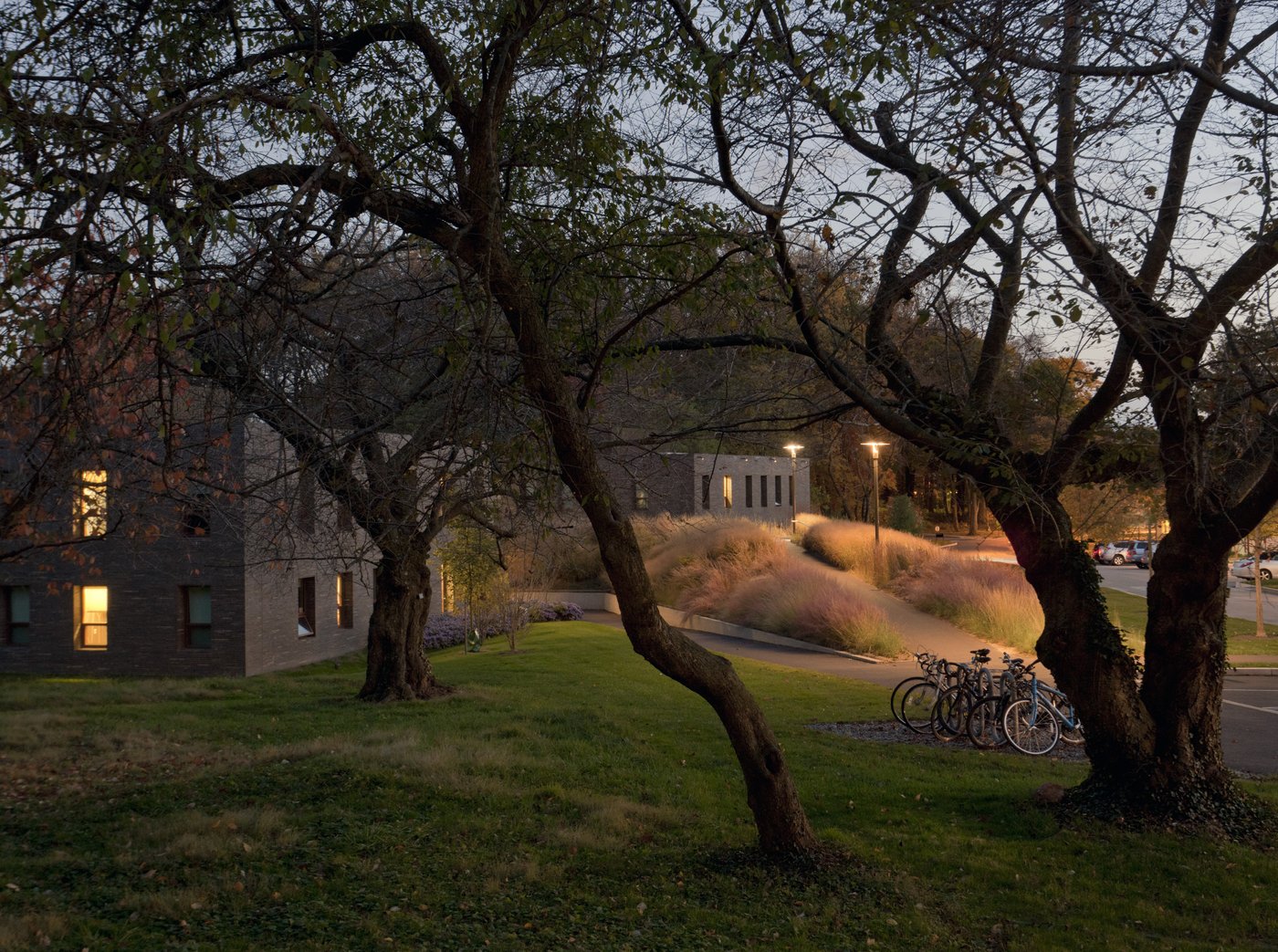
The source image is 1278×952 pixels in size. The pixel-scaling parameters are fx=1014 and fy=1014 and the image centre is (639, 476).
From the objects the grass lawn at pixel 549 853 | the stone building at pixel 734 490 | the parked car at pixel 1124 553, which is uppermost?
the stone building at pixel 734 490

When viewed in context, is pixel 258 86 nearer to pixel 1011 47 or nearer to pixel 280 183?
pixel 280 183

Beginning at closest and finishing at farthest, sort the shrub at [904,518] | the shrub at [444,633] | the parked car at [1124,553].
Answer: the shrub at [444,633]
the shrub at [904,518]
the parked car at [1124,553]

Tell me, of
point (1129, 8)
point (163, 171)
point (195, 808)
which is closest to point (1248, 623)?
point (1129, 8)

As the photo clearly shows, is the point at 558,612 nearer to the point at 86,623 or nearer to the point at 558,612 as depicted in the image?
the point at 558,612

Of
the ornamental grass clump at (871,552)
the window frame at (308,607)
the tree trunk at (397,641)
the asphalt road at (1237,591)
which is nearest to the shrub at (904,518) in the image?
the asphalt road at (1237,591)

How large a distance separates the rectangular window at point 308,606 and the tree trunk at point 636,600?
73.5 feet

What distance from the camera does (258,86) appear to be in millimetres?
6297

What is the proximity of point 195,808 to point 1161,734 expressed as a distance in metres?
7.78

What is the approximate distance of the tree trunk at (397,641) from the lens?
16.1 m

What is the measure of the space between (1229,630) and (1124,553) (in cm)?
3372

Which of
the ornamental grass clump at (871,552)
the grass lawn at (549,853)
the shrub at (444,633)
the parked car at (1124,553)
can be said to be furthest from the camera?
the parked car at (1124,553)

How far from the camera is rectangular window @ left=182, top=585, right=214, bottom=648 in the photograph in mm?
24891

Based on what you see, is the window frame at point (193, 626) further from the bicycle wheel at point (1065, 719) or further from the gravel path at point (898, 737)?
the bicycle wheel at point (1065, 719)

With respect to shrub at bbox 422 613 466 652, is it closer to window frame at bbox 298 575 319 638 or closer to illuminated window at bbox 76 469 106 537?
window frame at bbox 298 575 319 638
